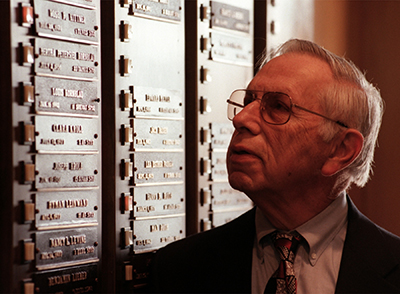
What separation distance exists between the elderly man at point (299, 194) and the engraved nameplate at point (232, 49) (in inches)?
30.3

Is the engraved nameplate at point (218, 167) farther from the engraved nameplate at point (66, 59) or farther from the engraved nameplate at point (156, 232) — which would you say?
the engraved nameplate at point (66, 59)

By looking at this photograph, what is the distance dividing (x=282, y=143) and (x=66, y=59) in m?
0.99

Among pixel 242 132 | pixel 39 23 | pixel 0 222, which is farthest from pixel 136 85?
pixel 0 222

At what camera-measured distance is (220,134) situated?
2965mm

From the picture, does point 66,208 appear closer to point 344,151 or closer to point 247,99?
point 247,99

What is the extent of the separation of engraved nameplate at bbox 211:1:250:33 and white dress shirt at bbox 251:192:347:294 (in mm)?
1266

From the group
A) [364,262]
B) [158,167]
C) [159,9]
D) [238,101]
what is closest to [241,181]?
[238,101]

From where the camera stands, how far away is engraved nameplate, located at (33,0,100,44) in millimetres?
2115

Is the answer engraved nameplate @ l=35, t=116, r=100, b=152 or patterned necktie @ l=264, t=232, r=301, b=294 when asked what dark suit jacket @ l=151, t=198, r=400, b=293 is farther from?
engraved nameplate @ l=35, t=116, r=100, b=152

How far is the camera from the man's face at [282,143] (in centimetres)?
196

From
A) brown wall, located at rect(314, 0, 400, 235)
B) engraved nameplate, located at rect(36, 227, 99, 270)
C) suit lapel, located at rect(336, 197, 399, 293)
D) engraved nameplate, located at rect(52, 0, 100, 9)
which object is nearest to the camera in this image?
suit lapel, located at rect(336, 197, 399, 293)

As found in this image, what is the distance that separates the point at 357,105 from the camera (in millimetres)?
2111

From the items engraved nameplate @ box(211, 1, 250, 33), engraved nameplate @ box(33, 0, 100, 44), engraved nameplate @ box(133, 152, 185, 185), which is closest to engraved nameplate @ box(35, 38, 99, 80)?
engraved nameplate @ box(33, 0, 100, 44)

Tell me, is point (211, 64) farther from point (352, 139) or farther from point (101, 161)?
point (352, 139)
